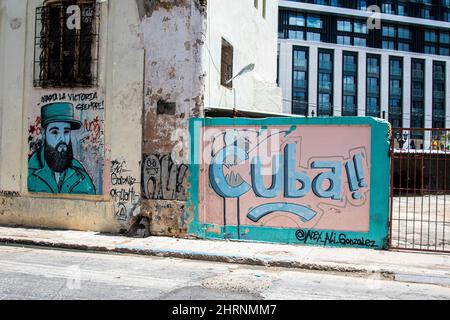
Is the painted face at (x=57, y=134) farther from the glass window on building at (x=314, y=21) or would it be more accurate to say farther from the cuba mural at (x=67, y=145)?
the glass window on building at (x=314, y=21)

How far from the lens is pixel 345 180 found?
30.9 ft

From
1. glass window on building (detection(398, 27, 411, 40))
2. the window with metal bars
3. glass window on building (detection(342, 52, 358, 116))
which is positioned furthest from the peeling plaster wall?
glass window on building (detection(398, 27, 411, 40))

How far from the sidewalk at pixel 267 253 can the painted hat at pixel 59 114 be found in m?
2.63

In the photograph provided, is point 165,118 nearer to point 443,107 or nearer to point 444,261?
point 444,261

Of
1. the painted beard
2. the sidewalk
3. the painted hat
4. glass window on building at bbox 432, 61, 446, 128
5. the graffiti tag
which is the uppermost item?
glass window on building at bbox 432, 61, 446, 128

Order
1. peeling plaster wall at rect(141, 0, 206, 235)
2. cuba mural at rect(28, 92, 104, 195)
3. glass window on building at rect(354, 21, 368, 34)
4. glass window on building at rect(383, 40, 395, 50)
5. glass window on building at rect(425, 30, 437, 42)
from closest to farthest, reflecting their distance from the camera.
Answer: peeling plaster wall at rect(141, 0, 206, 235), cuba mural at rect(28, 92, 104, 195), glass window on building at rect(354, 21, 368, 34), glass window on building at rect(383, 40, 395, 50), glass window on building at rect(425, 30, 437, 42)

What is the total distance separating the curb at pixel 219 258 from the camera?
774 centimetres

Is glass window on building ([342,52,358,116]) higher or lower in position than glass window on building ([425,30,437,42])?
lower

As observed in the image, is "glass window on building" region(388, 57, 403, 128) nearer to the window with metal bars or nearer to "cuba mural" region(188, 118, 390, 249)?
"cuba mural" region(188, 118, 390, 249)

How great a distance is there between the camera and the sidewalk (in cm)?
771

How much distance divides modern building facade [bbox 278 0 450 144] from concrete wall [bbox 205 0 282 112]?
56.6 metres

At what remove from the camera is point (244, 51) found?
1409 centimetres

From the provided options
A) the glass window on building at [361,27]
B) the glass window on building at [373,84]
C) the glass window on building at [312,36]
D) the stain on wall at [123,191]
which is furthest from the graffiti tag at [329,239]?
the glass window on building at [361,27]
